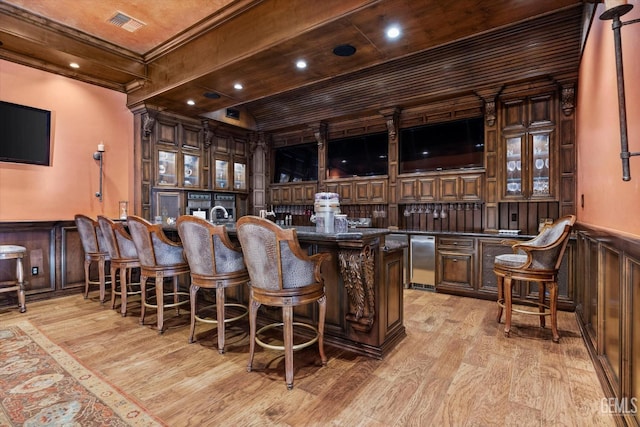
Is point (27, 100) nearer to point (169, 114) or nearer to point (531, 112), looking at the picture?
point (169, 114)

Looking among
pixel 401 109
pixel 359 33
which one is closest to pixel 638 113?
pixel 359 33

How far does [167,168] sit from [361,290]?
448cm

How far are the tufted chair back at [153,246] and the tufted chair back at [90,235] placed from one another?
46.5 inches

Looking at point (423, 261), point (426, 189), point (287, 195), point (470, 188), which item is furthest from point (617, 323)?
point (287, 195)

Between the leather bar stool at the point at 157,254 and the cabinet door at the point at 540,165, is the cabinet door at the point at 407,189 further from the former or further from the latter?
the leather bar stool at the point at 157,254

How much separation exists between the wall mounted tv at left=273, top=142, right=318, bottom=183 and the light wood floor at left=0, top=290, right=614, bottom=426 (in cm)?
413

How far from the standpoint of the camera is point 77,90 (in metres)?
4.71

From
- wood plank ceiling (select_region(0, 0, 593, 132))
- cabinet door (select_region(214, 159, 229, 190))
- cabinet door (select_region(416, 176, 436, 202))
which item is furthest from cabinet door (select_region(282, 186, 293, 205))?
cabinet door (select_region(416, 176, 436, 202))

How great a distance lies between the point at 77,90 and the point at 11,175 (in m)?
1.54

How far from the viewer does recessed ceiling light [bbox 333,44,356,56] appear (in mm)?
3260

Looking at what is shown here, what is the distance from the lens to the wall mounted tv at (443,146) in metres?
4.76

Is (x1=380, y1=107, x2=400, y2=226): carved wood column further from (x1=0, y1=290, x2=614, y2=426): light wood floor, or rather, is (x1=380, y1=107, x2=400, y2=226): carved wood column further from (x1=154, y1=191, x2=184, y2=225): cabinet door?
(x1=154, y1=191, x2=184, y2=225): cabinet door

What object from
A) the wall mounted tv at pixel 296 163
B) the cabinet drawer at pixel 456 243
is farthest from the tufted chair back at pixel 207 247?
the wall mounted tv at pixel 296 163

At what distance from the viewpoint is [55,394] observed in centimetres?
200
